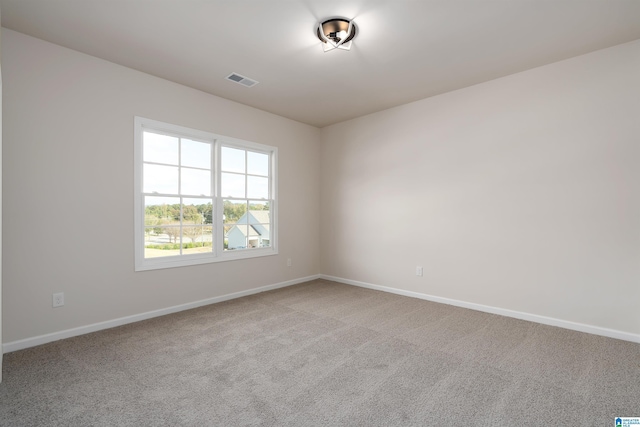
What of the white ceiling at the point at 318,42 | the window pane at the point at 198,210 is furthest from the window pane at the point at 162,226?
the white ceiling at the point at 318,42

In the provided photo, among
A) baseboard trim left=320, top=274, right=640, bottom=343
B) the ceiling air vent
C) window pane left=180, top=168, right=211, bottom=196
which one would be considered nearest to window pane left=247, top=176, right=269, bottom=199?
window pane left=180, top=168, right=211, bottom=196

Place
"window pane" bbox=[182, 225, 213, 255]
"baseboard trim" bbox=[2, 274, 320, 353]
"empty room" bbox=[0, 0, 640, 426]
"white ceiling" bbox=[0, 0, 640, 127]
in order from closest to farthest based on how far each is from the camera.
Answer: "empty room" bbox=[0, 0, 640, 426]
"white ceiling" bbox=[0, 0, 640, 127]
"baseboard trim" bbox=[2, 274, 320, 353]
"window pane" bbox=[182, 225, 213, 255]

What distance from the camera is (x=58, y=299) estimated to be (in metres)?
2.92

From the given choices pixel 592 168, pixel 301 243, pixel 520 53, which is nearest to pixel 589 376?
pixel 592 168

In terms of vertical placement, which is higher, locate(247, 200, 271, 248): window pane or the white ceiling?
the white ceiling

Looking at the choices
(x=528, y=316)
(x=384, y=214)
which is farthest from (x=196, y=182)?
(x=528, y=316)

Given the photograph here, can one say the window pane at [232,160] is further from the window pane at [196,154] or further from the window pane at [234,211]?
the window pane at [234,211]

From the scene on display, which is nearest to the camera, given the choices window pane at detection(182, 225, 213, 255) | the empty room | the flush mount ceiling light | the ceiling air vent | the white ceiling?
the empty room

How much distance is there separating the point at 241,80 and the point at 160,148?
1246 mm

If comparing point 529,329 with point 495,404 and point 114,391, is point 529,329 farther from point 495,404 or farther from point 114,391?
point 114,391

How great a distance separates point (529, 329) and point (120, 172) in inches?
178

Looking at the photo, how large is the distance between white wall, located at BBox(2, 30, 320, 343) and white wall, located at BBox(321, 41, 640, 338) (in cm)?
268

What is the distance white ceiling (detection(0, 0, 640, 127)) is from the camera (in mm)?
2414

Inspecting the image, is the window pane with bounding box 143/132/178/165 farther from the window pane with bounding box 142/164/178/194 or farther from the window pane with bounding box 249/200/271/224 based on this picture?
the window pane with bounding box 249/200/271/224
